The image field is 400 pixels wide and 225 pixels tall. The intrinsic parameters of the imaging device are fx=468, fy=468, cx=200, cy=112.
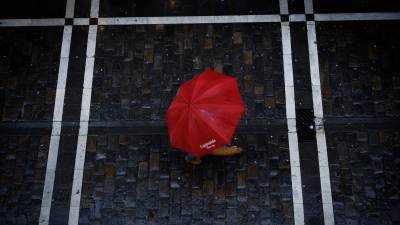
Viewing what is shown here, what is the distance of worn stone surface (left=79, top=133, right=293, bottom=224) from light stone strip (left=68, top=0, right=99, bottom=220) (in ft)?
0.45

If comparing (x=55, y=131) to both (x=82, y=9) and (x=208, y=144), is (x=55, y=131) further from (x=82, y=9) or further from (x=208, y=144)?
(x=208, y=144)

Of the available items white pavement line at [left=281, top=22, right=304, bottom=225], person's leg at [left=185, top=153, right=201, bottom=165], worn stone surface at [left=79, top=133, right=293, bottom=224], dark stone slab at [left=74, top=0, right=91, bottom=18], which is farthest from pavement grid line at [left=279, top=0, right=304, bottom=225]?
dark stone slab at [left=74, top=0, right=91, bottom=18]

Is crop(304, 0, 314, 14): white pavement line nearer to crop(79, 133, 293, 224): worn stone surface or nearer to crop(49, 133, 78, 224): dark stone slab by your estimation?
crop(79, 133, 293, 224): worn stone surface

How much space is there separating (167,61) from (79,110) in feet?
7.20

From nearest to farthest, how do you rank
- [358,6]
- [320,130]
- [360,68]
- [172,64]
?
[320,130] < [360,68] < [172,64] < [358,6]

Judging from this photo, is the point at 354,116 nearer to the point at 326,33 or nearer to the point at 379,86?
the point at 379,86

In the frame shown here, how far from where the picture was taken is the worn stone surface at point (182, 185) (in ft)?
30.5

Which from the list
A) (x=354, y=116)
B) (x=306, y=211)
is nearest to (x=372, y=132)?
(x=354, y=116)

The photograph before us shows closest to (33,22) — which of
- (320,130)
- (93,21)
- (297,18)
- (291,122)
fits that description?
(93,21)

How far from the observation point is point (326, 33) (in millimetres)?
10484

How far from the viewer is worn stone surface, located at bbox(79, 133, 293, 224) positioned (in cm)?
928

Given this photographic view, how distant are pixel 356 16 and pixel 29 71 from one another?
7.45 m

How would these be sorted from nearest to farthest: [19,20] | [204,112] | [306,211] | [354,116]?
[204,112] < [306,211] < [354,116] < [19,20]

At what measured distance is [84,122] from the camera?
32.7ft
